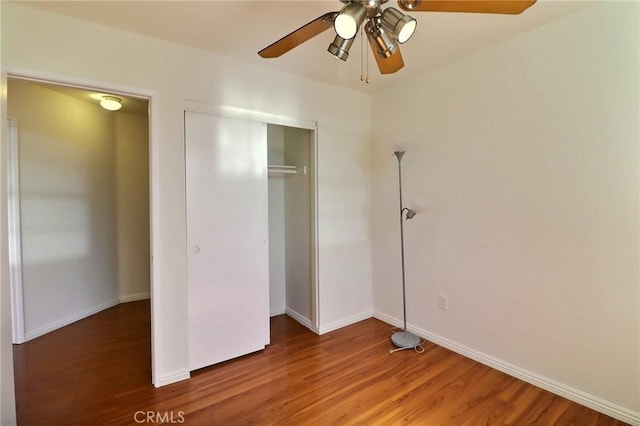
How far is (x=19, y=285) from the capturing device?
9.16 ft

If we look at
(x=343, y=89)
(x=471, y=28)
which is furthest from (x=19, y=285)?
Result: (x=471, y=28)

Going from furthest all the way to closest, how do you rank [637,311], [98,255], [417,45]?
[98,255], [417,45], [637,311]

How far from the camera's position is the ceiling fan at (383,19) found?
1.25 m

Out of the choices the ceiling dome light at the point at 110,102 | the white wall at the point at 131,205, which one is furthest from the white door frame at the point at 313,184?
the white wall at the point at 131,205

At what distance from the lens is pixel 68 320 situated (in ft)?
10.6

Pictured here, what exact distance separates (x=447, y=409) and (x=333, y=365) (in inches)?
34.2

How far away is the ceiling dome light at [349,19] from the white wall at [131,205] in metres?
3.69

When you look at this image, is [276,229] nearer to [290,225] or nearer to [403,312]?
[290,225]

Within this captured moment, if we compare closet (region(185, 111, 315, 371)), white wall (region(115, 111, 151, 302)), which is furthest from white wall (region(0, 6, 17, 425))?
white wall (region(115, 111, 151, 302))

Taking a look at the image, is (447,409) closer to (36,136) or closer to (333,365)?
(333,365)

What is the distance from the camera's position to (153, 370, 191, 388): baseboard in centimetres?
217

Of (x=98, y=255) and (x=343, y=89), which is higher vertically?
(x=343, y=89)

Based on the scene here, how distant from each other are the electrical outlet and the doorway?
10.1ft

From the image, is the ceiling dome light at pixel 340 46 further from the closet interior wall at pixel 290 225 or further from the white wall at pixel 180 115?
the closet interior wall at pixel 290 225
